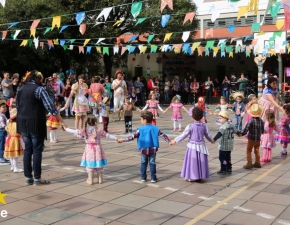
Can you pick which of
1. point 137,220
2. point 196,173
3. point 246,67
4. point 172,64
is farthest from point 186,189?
point 246,67

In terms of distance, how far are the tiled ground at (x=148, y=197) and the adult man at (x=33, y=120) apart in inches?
14.1

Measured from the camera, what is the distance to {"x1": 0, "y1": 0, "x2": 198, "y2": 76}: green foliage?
20.2m

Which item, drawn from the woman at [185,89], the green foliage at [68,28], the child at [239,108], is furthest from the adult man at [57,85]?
the woman at [185,89]

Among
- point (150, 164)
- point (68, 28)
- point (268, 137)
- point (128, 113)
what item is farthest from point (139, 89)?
point (150, 164)

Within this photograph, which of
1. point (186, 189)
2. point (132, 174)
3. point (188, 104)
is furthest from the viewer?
point (188, 104)

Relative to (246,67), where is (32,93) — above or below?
below

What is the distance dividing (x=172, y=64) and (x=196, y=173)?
25.3 meters

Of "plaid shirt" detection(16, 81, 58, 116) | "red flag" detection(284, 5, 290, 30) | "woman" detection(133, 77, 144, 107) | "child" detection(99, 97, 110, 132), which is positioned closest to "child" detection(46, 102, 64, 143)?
"child" detection(99, 97, 110, 132)

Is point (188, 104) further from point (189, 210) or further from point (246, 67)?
point (189, 210)

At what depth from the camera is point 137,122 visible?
16.4 meters

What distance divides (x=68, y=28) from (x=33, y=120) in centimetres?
1614

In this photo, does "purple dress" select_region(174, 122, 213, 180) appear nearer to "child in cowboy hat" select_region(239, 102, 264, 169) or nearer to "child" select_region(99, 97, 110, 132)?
"child in cowboy hat" select_region(239, 102, 264, 169)

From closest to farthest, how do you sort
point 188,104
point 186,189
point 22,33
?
point 186,189
point 22,33
point 188,104

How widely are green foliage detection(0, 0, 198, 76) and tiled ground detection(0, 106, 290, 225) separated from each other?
11738mm
